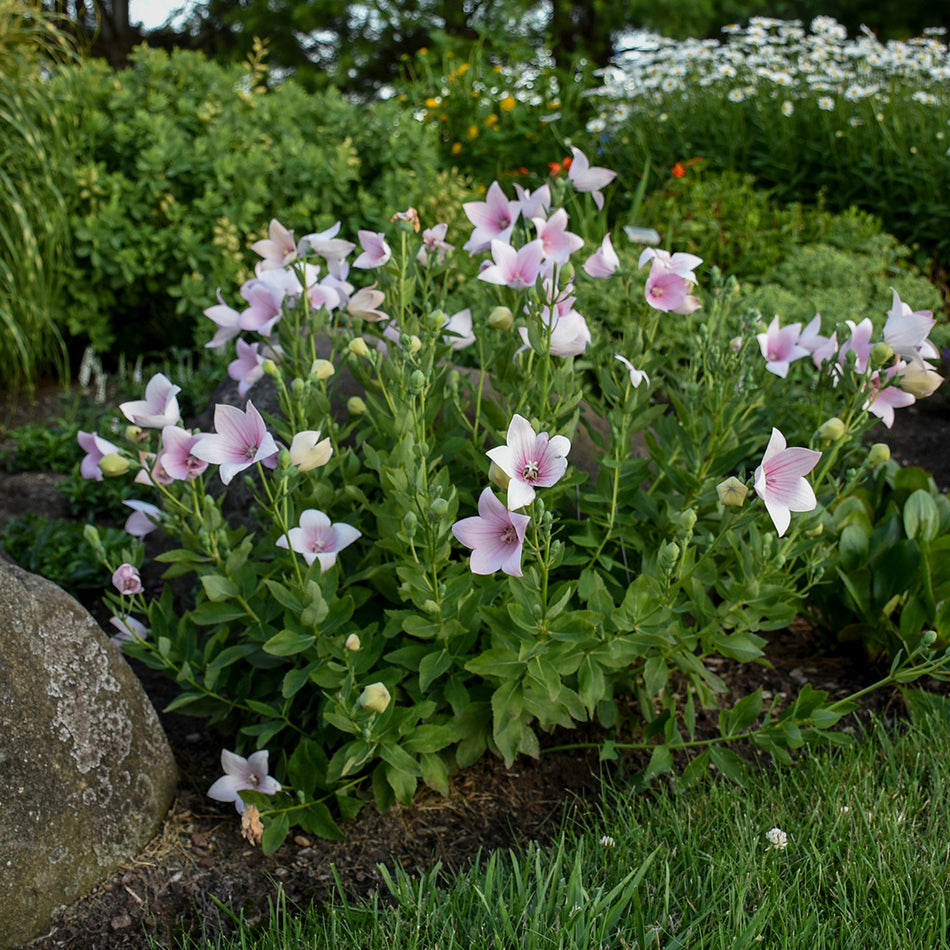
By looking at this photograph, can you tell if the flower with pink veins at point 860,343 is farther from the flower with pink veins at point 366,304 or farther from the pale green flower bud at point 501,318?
the flower with pink veins at point 366,304

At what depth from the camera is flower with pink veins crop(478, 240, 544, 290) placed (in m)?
1.97

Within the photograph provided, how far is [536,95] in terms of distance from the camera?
709 cm

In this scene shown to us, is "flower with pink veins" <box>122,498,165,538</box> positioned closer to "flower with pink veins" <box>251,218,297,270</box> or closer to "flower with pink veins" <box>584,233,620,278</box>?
"flower with pink veins" <box>251,218,297,270</box>

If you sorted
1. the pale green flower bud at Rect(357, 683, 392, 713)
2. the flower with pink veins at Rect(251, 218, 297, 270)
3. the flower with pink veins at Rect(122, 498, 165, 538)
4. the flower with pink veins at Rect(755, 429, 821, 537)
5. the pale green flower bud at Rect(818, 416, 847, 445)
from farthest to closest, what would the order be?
the flower with pink veins at Rect(251, 218, 297, 270) < the flower with pink veins at Rect(122, 498, 165, 538) < the pale green flower bud at Rect(818, 416, 847, 445) < the pale green flower bud at Rect(357, 683, 392, 713) < the flower with pink veins at Rect(755, 429, 821, 537)

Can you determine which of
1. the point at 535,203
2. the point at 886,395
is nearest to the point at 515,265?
the point at 535,203

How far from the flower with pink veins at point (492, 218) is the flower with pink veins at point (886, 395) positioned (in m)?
0.86

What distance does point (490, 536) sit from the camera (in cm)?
160

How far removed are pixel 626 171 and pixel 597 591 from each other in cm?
532

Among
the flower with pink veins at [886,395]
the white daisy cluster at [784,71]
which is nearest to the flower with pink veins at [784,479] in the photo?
the flower with pink veins at [886,395]

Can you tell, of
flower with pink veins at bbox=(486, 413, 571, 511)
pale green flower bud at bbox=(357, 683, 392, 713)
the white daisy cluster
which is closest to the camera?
flower with pink veins at bbox=(486, 413, 571, 511)

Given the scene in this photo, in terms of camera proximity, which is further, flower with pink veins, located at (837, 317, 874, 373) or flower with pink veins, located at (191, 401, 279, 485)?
flower with pink veins, located at (837, 317, 874, 373)

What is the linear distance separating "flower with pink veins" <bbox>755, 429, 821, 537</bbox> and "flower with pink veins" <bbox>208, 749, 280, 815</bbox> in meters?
1.18

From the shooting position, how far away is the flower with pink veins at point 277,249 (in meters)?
2.23

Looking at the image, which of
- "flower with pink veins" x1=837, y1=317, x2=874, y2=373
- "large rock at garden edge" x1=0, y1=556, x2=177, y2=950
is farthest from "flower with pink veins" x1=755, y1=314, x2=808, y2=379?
"large rock at garden edge" x1=0, y1=556, x2=177, y2=950
